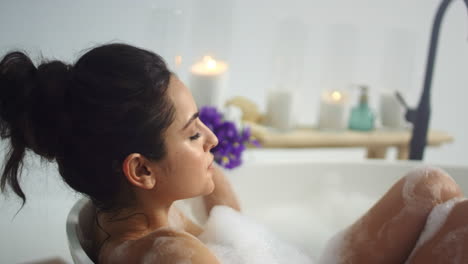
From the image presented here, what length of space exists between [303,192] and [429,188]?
662mm

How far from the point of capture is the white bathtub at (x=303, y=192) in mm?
1417

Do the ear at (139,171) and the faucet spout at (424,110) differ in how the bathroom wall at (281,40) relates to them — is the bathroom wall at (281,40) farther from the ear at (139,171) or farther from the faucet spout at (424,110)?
the ear at (139,171)

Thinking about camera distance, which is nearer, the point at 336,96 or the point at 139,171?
the point at 139,171

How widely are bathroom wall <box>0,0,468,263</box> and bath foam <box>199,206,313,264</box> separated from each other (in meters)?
0.45

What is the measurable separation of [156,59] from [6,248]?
682 mm

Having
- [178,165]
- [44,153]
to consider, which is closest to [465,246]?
[178,165]

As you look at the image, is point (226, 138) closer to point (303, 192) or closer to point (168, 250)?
point (303, 192)

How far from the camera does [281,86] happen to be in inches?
66.4

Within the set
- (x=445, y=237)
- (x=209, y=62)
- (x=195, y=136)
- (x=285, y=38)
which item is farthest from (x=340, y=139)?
(x=195, y=136)

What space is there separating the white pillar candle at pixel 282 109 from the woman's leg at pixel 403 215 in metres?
0.66

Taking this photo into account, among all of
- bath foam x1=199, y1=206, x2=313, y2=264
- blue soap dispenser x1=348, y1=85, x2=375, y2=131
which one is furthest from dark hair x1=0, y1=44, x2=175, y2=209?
blue soap dispenser x1=348, y1=85, x2=375, y2=131

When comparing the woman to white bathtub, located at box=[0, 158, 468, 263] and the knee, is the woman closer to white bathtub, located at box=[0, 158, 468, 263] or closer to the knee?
the knee

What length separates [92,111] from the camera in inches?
28.5

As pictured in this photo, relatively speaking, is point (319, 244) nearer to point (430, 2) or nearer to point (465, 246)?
point (465, 246)
